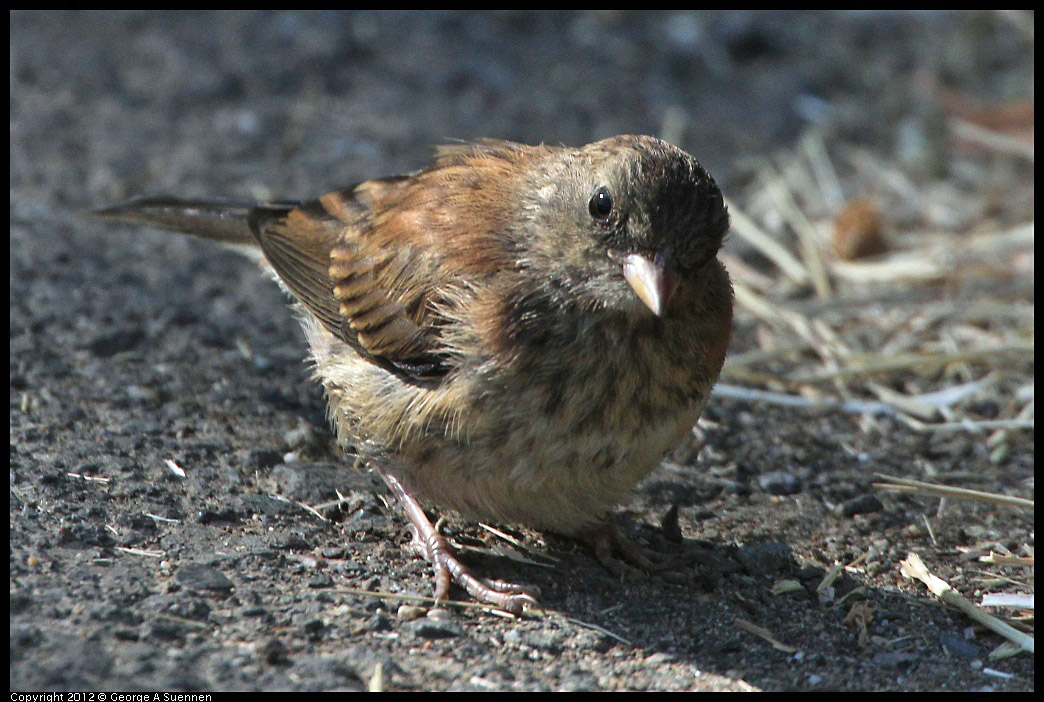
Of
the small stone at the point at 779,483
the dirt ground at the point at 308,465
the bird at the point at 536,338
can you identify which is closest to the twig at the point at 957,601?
the dirt ground at the point at 308,465

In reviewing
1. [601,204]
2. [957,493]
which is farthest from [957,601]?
[601,204]

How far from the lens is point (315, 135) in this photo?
712cm

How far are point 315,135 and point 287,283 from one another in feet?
9.20

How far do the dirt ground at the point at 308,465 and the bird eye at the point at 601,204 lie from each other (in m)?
1.19

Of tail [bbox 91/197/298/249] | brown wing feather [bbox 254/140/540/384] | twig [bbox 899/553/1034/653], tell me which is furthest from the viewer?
tail [bbox 91/197/298/249]

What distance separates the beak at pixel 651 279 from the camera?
130 inches

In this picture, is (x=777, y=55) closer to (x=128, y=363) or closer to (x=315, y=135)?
(x=315, y=135)

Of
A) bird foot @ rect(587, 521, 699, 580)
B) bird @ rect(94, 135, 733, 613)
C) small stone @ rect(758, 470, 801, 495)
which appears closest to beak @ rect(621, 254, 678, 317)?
bird @ rect(94, 135, 733, 613)

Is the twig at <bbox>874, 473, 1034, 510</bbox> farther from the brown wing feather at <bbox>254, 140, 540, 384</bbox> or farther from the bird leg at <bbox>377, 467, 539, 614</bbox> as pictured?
the brown wing feather at <bbox>254, 140, 540, 384</bbox>

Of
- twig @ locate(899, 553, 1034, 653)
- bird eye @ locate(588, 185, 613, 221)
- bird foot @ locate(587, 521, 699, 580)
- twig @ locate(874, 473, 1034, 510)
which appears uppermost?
bird eye @ locate(588, 185, 613, 221)

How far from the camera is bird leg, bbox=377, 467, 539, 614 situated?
3.63 m

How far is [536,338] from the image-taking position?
3.54m

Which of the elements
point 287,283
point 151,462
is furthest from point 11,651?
point 287,283

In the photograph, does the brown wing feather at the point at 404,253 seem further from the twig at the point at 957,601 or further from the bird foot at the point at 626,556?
the twig at the point at 957,601
